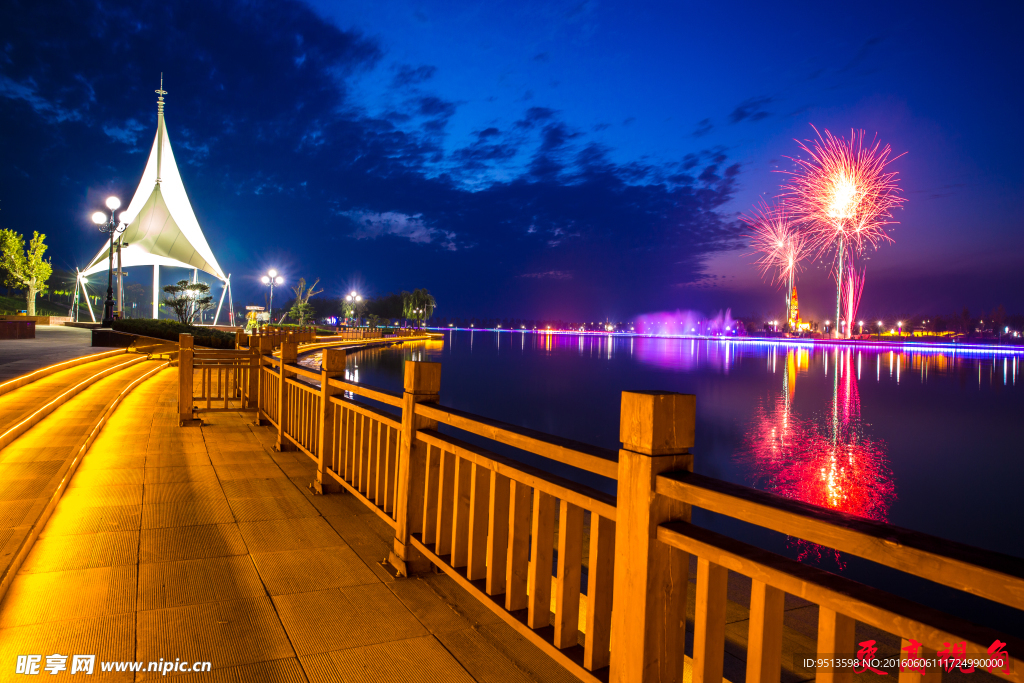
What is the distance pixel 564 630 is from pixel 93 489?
17.4ft

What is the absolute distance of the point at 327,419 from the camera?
5223 mm

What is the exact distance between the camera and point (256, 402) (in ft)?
31.7

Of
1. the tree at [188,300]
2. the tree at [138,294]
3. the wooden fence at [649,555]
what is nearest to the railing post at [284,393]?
the wooden fence at [649,555]

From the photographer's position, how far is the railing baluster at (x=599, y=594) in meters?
2.09

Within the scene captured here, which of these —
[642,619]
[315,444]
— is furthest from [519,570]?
[315,444]

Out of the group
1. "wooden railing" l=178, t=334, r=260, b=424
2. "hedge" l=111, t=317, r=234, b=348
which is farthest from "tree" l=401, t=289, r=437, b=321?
"wooden railing" l=178, t=334, r=260, b=424

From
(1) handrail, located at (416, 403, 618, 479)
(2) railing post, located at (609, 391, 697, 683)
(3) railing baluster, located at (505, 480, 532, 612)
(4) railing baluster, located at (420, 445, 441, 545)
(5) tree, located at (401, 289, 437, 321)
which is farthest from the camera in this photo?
(5) tree, located at (401, 289, 437, 321)

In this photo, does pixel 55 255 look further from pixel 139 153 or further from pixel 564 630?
pixel 564 630

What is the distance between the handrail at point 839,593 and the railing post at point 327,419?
3.96 meters

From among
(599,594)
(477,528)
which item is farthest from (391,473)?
(599,594)

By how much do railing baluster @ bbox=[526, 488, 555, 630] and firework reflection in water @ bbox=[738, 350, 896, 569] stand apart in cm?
771

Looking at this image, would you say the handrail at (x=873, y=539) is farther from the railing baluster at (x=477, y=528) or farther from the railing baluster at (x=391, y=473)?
the railing baluster at (x=391, y=473)

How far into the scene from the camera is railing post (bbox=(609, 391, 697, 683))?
1774 mm

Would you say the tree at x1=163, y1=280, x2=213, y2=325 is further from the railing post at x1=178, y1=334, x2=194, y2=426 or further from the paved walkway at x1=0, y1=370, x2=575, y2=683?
the paved walkway at x1=0, y1=370, x2=575, y2=683
